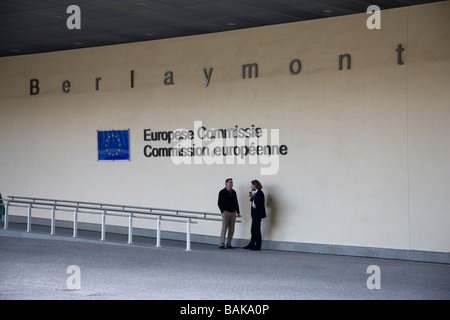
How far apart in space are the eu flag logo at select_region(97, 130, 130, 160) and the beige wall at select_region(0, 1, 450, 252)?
197 millimetres

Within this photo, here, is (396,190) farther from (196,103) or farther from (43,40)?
(43,40)

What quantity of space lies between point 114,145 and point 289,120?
5430 mm

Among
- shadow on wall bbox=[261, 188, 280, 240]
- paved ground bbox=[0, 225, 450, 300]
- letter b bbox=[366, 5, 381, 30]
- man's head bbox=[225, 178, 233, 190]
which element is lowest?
paved ground bbox=[0, 225, 450, 300]

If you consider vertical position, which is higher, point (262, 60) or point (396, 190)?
point (262, 60)

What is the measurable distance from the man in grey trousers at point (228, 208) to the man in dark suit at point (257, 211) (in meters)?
0.48

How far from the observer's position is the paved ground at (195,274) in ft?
33.0

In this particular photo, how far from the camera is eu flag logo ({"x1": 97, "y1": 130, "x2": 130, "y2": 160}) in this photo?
19.6 meters

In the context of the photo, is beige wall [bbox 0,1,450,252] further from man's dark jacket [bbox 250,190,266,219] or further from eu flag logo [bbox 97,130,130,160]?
man's dark jacket [bbox 250,190,266,219]

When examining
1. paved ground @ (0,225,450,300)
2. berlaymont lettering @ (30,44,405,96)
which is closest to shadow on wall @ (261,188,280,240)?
paved ground @ (0,225,450,300)

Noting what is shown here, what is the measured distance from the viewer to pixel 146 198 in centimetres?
1931
